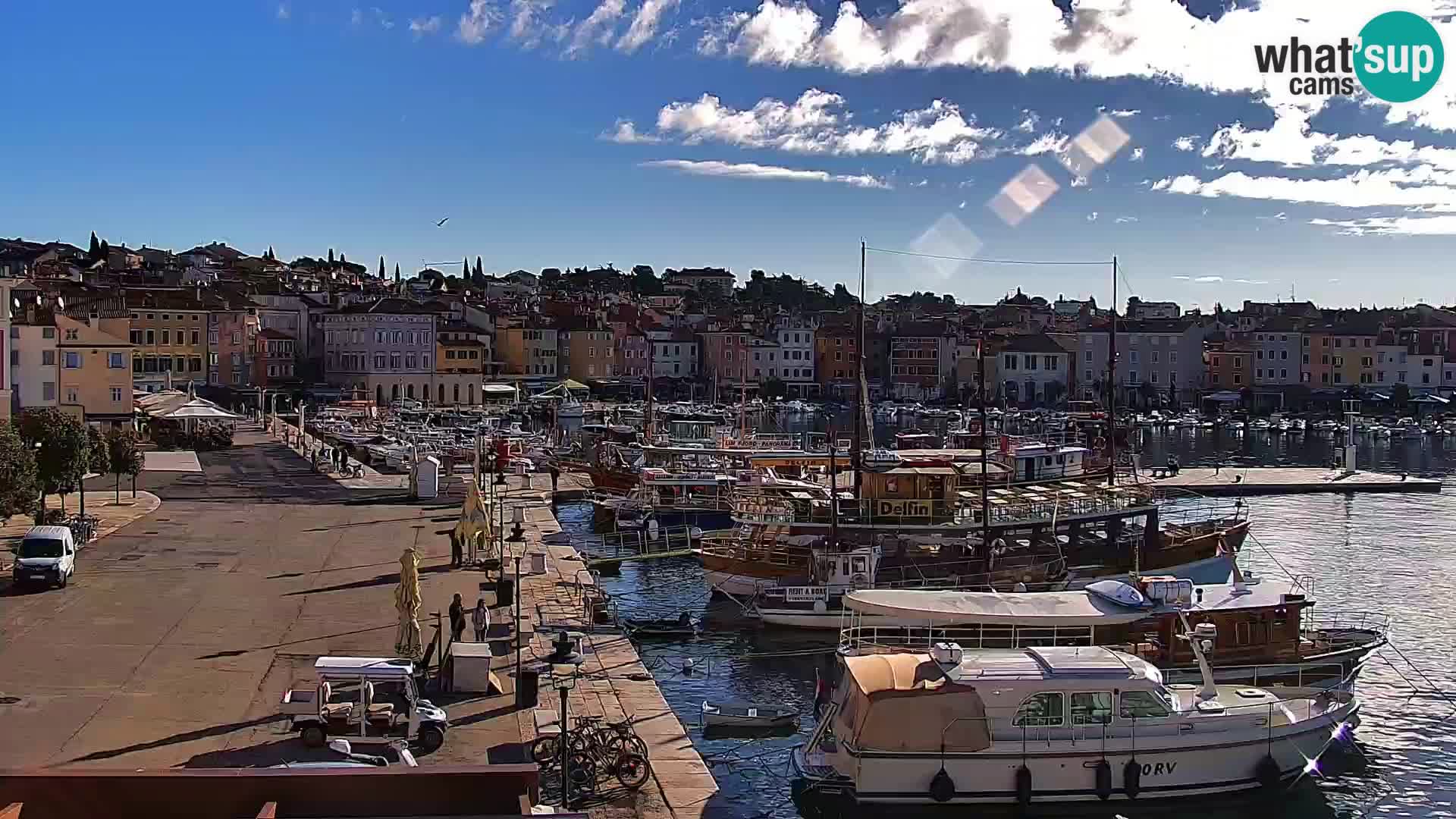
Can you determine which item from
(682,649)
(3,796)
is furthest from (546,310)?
(3,796)

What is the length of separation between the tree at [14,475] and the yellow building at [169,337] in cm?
6325

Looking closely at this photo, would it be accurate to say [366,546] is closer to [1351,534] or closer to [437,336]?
[1351,534]

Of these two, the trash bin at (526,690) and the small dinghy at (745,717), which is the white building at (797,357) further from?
the trash bin at (526,690)

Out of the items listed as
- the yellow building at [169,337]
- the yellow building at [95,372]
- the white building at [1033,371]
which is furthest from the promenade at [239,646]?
the white building at [1033,371]

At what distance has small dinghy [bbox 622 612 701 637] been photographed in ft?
80.9

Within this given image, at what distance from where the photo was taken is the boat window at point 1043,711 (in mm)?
15844

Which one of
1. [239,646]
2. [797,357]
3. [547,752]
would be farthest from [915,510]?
[797,357]

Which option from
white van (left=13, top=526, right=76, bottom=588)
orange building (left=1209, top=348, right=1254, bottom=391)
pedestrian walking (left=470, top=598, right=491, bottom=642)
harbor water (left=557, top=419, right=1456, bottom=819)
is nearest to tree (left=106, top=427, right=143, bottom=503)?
harbor water (left=557, top=419, right=1456, bottom=819)

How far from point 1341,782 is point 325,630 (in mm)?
13901

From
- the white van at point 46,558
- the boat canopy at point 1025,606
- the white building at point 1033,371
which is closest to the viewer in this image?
the boat canopy at point 1025,606

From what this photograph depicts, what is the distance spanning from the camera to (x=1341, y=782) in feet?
57.6

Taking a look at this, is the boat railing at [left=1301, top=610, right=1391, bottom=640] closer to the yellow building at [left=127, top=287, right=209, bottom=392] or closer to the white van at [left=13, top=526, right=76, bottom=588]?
the white van at [left=13, top=526, right=76, bottom=588]

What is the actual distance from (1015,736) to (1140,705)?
5.06 feet

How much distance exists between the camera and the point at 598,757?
1416cm
